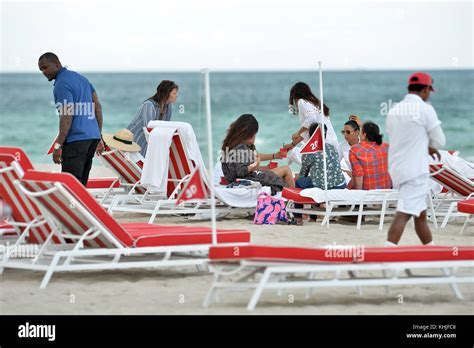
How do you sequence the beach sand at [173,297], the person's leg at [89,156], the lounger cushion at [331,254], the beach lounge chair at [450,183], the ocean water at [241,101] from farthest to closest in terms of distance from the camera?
the ocean water at [241,101] → the beach lounge chair at [450,183] → the person's leg at [89,156] → the beach sand at [173,297] → the lounger cushion at [331,254]

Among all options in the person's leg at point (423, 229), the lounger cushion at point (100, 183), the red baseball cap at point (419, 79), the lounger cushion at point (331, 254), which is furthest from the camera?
the lounger cushion at point (100, 183)

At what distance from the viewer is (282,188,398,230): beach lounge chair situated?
9445 millimetres

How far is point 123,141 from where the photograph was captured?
1072cm

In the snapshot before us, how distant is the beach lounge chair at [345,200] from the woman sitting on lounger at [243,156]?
30cm

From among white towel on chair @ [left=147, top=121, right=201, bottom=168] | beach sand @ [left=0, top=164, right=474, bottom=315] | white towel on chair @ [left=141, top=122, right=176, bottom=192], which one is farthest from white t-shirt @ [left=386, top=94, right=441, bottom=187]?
white towel on chair @ [left=141, top=122, right=176, bottom=192]

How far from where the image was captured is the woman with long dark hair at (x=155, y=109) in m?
10.7

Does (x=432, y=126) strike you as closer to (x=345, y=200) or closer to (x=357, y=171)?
(x=345, y=200)

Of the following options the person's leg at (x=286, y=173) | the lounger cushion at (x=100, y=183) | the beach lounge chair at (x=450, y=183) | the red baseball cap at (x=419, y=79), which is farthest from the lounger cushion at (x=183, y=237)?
the lounger cushion at (x=100, y=183)

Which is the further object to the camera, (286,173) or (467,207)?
(286,173)

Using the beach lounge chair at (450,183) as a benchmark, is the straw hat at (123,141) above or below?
above

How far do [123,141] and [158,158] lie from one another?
3.51 feet

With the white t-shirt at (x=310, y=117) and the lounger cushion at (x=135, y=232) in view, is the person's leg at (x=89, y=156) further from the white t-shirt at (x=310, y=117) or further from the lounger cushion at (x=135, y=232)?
the white t-shirt at (x=310, y=117)

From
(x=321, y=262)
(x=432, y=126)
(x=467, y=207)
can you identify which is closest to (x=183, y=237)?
(x=321, y=262)

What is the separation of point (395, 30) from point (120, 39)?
40.6 feet
